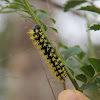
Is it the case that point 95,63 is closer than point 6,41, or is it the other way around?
point 95,63

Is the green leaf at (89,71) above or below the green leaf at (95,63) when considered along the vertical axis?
below

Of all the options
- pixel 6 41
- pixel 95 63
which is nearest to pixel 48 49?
pixel 95 63

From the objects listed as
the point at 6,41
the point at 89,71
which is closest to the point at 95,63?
the point at 89,71

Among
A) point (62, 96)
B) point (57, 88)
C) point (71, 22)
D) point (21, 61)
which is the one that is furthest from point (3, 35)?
point (62, 96)

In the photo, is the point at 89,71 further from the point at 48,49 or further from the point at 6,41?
the point at 6,41

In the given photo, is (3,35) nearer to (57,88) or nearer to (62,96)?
(57,88)

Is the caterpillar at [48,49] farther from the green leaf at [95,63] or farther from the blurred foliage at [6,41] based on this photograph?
the blurred foliage at [6,41]

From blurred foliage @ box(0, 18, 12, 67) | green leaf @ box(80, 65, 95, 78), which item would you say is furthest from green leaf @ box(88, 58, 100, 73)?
blurred foliage @ box(0, 18, 12, 67)

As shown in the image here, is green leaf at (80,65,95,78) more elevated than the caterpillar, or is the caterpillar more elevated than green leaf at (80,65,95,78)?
the caterpillar

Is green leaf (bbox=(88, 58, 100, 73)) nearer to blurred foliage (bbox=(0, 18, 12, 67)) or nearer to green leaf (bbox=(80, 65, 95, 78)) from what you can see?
green leaf (bbox=(80, 65, 95, 78))

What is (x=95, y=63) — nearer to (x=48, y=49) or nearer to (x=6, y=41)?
(x=48, y=49)

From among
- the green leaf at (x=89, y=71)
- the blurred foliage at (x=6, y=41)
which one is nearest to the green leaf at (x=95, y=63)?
the green leaf at (x=89, y=71)
